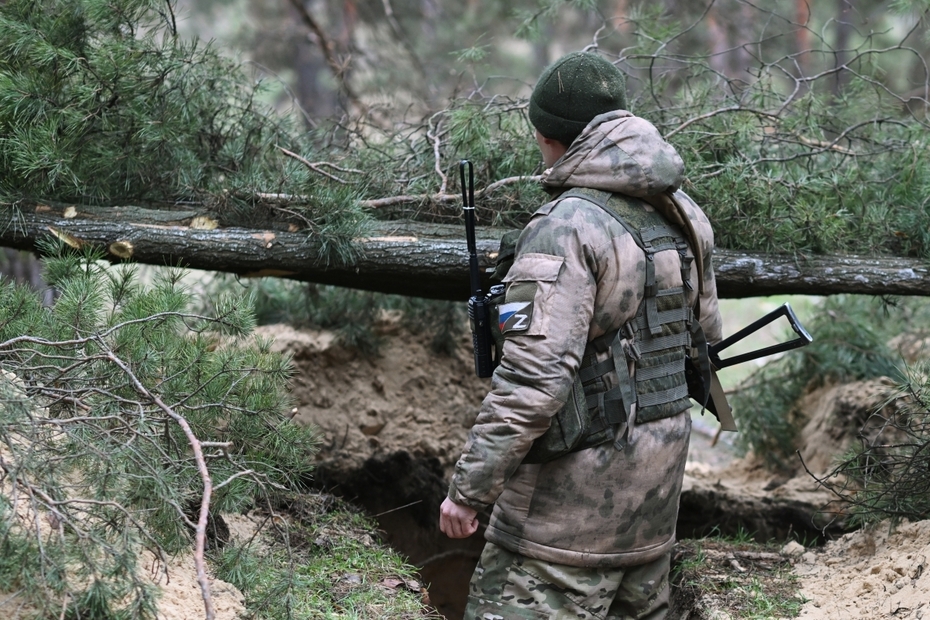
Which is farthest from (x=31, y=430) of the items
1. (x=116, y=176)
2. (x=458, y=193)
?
(x=458, y=193)

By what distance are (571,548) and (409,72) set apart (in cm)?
890

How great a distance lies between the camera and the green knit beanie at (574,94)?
9.97 ft

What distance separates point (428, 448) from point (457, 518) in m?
2.67

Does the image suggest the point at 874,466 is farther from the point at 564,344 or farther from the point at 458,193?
the point at 458,193

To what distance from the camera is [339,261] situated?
4.08 meters

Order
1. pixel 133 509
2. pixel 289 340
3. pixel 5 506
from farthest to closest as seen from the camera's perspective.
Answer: pixel 289 340 → pixel 133 509 → pixel 5 506

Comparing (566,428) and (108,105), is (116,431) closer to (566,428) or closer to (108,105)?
(566,428)

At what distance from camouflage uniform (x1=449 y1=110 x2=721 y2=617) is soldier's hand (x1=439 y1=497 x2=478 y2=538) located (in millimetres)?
44

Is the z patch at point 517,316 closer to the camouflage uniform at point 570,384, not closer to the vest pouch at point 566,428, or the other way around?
the camouflage uniform at point 570,384

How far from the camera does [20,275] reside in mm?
8242

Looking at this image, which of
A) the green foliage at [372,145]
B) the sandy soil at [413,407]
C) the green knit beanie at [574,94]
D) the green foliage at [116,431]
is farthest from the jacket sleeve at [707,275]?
the sandy soil at [413,407]

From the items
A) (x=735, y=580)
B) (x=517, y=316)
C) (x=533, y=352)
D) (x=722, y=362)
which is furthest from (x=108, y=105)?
(x=735, y=580)

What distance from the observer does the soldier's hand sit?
2.95 metres

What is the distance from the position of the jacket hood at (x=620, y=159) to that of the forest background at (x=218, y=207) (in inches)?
44.1
